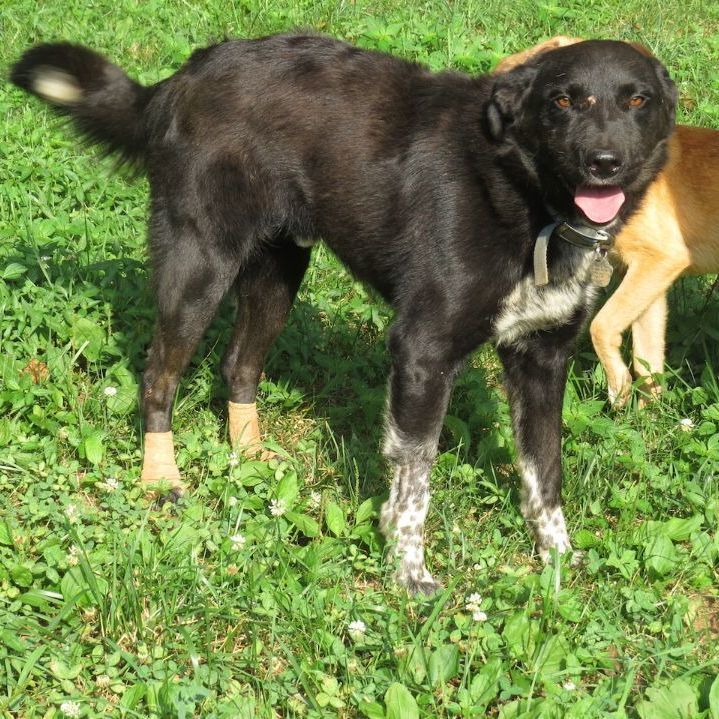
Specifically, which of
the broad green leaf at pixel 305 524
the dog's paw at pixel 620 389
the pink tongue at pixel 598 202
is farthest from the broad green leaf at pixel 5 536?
the dog's paw at pixel 620 389

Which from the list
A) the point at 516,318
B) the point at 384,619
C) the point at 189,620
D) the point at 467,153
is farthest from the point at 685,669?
the point at 467,153

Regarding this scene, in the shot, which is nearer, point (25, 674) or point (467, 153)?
point (25, 674)

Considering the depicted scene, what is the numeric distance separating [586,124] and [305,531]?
1.66 m

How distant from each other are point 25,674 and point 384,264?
1770 mm

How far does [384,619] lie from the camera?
11.1 ft

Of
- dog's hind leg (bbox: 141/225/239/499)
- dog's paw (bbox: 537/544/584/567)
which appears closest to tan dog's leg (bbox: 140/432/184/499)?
dog's hind leg (bbox: 141/225/239/499)

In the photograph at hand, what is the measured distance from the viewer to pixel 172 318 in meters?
4.13

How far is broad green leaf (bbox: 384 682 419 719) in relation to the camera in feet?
9.62

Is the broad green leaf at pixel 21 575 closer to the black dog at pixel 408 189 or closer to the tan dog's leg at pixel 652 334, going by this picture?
the black dog at pixel 408 189

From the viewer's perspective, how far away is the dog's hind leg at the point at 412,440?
363 cm

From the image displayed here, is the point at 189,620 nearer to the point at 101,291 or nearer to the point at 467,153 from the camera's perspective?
the point at 467,153

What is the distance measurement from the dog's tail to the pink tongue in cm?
172

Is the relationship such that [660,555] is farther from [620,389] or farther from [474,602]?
[620,389]

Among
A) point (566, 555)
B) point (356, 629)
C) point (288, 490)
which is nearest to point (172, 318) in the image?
point (288, 490)
